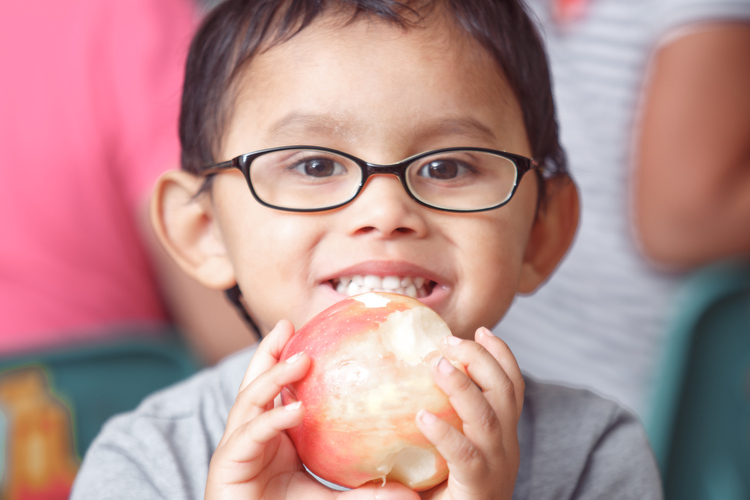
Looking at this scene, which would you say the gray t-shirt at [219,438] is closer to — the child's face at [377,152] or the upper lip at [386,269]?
the child's face at [377,152]

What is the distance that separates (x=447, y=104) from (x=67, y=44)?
1.30 metres

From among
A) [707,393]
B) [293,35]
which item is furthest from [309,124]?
[707,393]

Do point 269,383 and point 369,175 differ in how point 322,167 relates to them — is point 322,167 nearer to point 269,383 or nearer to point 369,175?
point 369,175

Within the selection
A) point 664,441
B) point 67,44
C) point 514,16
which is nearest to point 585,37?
point 514,16

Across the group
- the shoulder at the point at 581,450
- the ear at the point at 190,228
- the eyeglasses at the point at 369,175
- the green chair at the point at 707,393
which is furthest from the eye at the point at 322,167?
the green chair at the point at 707,393

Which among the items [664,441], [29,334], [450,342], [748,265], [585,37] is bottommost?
[664,441]

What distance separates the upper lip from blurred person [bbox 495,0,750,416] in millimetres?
836

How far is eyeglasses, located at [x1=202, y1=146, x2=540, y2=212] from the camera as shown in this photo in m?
1.08

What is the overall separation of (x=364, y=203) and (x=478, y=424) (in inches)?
14.5

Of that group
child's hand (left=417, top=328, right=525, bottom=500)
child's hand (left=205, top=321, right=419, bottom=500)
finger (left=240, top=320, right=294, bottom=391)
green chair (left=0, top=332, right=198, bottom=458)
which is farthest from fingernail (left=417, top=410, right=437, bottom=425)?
green chair (left=0, top=332, right=198, bottom=458)

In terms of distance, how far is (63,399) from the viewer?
1788 millimetres

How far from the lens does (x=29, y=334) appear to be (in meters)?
1.89

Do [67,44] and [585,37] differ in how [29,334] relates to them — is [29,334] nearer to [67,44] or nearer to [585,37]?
[67,44]

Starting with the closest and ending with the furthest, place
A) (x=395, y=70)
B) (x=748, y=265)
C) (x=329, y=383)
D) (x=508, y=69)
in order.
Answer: (x=329, y=383) → (x=395, y=70) → (x=508, y=69) → (x=748, y=265)
